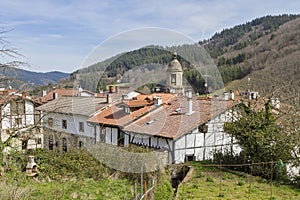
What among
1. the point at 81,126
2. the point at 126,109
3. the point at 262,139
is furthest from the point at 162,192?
the point at 81,126

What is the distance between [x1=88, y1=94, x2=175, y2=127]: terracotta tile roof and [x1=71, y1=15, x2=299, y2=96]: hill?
2.56 m

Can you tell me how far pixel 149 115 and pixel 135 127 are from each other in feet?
3.57

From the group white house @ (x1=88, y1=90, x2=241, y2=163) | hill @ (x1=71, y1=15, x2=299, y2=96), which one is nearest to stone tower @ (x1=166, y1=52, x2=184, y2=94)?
hill @ (x1=71, y1=15, x2=299, y2=96)

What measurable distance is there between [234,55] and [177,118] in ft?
181

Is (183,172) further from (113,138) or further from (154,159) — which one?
(113,138)

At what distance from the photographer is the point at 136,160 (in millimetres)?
8320

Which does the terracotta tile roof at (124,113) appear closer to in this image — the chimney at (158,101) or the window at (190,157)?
the chimney at (158,101)

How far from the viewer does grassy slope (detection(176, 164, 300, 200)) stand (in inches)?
314

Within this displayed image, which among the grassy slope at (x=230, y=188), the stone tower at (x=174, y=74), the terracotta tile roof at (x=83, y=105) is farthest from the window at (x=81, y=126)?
the grassy slope at (x=230, y=188)

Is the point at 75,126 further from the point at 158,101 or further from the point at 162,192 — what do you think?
the point at 162,192

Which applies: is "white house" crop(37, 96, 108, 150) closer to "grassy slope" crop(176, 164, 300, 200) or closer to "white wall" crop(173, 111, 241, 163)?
"white wall" crop(173, 111, 241, 163)

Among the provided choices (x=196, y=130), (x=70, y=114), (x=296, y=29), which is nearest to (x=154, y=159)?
(x=196, y=130)

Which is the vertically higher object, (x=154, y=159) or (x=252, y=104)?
(x=252, y=104)

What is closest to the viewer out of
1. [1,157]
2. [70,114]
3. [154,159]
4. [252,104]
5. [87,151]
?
[1,157]
